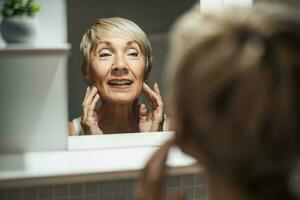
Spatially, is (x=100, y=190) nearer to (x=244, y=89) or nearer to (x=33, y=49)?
(x=33, y=49)

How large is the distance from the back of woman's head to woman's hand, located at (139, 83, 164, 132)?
1.03m

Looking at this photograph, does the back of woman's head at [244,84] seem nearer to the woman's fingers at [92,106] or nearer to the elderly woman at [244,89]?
the elderly woman at [244,89]

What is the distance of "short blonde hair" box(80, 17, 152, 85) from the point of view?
1652 millimetres

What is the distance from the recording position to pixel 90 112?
1696 millimetres

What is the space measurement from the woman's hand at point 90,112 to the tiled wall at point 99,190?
8.6 inches

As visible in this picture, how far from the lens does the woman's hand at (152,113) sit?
68.7 inches

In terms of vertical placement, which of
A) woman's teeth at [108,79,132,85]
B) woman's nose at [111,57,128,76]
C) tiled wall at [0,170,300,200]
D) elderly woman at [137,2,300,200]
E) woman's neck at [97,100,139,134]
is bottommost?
tiled wall at [0,170,300,200]

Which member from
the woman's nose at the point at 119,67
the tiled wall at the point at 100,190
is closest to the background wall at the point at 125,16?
the woman's nose at the point at 119,67

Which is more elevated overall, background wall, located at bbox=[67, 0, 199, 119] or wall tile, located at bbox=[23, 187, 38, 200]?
background wall, located at bbox=[67, 0, 199, 119]

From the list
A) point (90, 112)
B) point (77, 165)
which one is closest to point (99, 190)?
point (77, 165)

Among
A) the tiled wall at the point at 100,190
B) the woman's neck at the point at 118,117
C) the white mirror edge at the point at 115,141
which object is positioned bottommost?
the tiled wall at the point at 100,190

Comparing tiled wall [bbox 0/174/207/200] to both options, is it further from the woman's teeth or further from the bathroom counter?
the woman's teeth

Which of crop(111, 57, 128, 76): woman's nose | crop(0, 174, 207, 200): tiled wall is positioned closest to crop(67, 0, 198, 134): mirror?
crop(111, 57, 128, 76): woman's nose

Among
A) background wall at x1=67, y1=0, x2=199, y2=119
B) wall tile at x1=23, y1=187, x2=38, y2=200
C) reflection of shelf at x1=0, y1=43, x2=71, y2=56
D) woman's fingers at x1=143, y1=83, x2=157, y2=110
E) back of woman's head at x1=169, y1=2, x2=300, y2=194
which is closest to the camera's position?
back of woman's head at x1=169, y1=2, x2=300, y2=194
